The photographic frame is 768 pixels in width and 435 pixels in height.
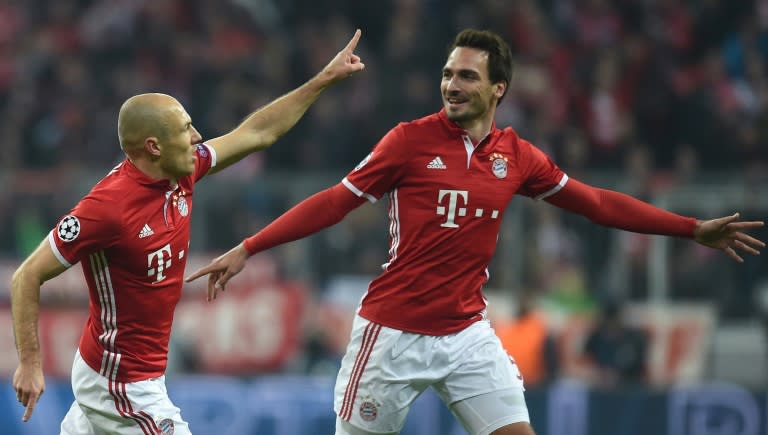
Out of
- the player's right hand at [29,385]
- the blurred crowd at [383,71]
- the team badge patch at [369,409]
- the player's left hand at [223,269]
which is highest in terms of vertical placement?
the blurred crowd at [383,71]

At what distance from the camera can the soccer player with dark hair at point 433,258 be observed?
605cm

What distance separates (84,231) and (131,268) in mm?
304

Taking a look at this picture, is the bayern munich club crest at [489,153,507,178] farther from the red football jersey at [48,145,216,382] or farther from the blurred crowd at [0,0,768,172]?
the blurred crowd at [0,0,768,172]

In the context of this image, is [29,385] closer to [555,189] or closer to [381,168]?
[381,168]

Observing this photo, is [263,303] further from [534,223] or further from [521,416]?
[521,416]

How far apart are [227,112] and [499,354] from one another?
26.0ft

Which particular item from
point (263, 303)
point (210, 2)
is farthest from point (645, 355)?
point (210, 2)

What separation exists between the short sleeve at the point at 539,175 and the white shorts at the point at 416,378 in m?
0.78

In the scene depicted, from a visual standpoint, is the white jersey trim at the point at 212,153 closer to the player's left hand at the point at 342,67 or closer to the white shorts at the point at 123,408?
the player's left hand at the point at 342,67

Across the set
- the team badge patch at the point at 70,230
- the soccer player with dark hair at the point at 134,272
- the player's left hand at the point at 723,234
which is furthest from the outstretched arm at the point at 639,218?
the team badge patch at the point at 70,230

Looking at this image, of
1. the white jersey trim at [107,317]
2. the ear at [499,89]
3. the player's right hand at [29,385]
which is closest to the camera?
the player's right hand at [29,385]

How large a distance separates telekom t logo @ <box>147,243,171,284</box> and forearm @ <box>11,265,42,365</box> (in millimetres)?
479

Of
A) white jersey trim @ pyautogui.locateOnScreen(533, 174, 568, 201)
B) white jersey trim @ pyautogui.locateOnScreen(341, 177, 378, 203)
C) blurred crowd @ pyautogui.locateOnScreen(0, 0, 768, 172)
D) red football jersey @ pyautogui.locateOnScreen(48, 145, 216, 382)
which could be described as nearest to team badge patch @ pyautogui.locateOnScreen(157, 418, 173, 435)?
red football jersey @ pyautogui.locateOnScreen(48, 145, 216, 382)

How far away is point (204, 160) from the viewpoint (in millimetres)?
6145
